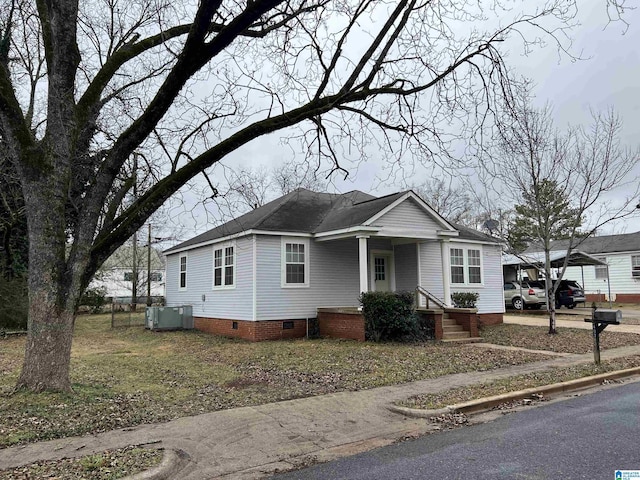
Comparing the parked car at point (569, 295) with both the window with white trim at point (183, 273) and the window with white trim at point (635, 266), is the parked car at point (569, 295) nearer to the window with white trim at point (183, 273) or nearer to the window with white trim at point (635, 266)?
the window with white trim at point (635, 266)

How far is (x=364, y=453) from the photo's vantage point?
16.7ft

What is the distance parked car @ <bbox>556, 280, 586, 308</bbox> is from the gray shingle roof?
11.2 m

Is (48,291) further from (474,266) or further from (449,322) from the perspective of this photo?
(474,266)

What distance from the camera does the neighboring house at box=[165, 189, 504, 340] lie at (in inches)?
599

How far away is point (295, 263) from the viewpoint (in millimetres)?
15938

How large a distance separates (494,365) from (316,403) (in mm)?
4895

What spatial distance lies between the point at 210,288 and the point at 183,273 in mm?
3575

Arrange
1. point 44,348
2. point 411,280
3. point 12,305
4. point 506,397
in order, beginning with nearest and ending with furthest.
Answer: point 44,348 → point 506,397 → point 411,280 → point 12,305

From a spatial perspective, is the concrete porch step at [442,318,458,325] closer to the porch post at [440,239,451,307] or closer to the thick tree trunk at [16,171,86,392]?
the porch post at [440,239,451,307]

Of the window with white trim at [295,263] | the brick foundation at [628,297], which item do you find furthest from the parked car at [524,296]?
the window with white trim at [295,263]

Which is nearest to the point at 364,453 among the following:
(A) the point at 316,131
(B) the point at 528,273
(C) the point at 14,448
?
(C) the point at 14,448

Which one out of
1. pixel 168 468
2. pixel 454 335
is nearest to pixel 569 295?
pixel 454 335

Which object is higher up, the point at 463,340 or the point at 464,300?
the point at 464,300

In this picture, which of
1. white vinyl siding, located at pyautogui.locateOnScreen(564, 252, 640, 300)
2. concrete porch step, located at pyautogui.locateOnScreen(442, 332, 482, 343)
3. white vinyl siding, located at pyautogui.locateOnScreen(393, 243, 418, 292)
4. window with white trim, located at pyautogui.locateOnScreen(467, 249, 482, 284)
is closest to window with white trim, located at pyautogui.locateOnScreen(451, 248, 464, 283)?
window with white trim, located at pyautogui.locateOnScreen(467, 249, 482, 284)
